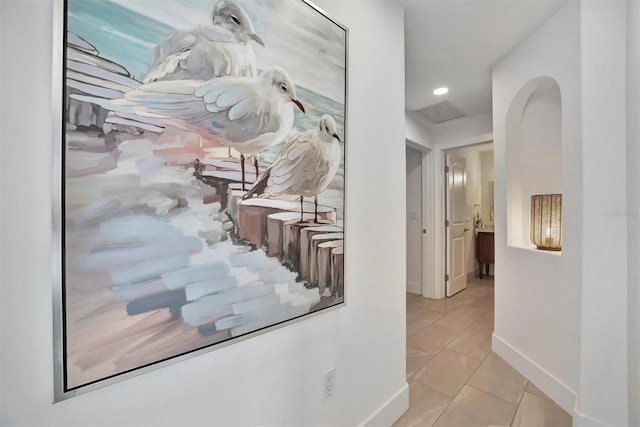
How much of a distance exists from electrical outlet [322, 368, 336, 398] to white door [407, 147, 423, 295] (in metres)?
2.95

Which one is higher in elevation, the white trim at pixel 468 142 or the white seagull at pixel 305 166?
the white trim at pixel 468 142

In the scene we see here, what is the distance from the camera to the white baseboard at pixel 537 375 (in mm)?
1636

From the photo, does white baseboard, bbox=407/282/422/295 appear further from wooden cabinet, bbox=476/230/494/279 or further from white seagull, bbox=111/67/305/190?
white seagull, bbox=111/67/305/190

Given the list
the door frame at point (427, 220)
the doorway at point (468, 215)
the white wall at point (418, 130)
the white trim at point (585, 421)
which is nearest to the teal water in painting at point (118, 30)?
the white trim at point (585, 421)

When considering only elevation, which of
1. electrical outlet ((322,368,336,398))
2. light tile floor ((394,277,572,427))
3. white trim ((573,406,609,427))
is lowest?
light tile floor ((394,277,572,427))

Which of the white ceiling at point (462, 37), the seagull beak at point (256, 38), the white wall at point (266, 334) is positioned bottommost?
Result: the white wall at point (266, 334)

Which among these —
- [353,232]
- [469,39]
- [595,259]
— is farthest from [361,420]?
[469,39]

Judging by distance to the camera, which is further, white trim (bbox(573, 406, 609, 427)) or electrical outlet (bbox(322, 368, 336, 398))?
white trim (bbox(573, 406, 609, 427))

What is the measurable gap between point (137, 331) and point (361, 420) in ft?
3.97

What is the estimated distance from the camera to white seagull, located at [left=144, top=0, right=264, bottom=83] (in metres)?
0.75

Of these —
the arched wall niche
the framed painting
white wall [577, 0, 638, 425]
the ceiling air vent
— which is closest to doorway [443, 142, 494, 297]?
the ceiling air vent

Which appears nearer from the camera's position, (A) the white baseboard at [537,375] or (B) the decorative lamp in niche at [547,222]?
(A) the white baseboard at [537,375]

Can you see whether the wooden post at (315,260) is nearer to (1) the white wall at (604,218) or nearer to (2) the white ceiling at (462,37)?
(1) the white wall at (604,218)

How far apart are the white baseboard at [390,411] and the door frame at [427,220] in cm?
234
